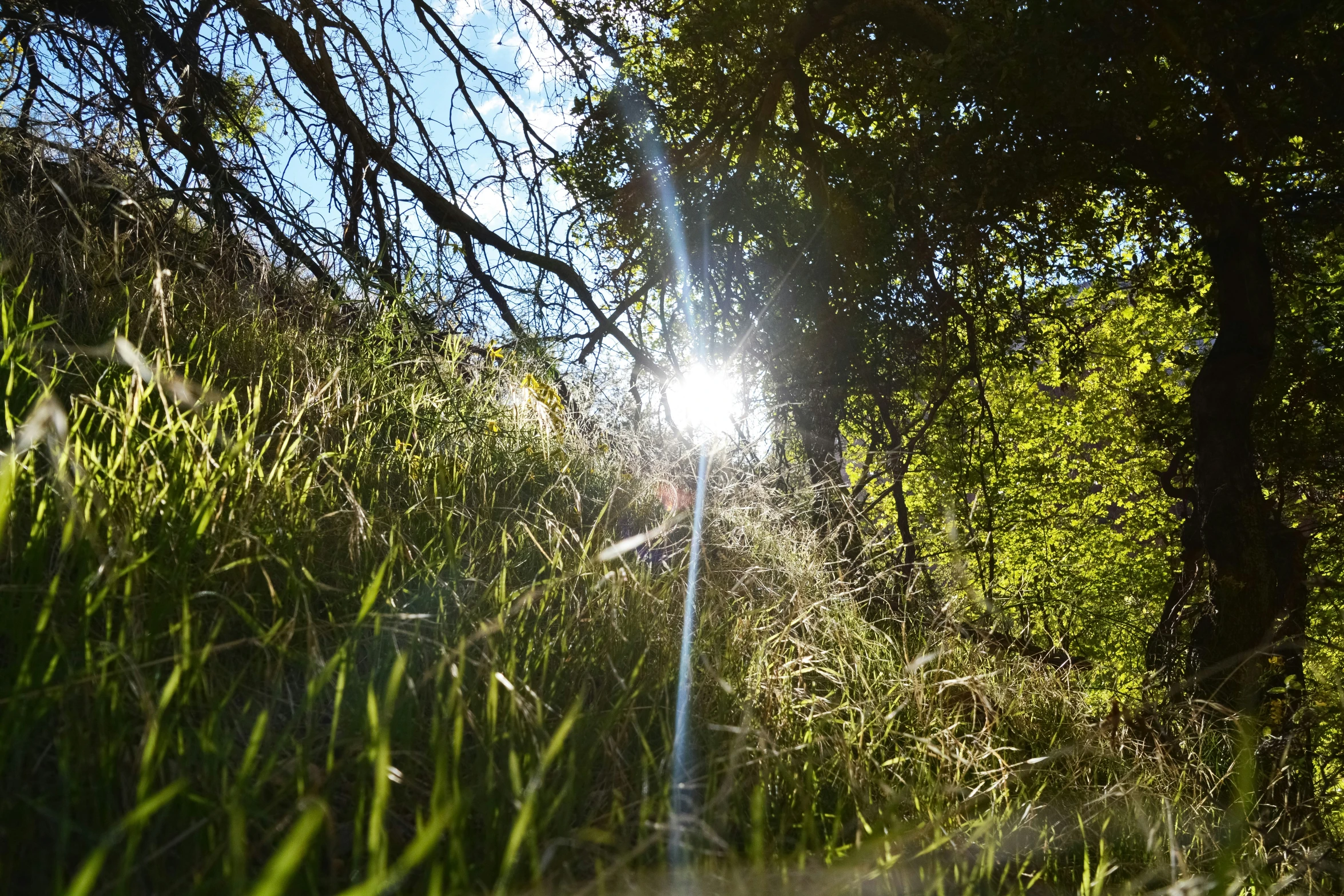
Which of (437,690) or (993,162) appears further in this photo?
(993,162)

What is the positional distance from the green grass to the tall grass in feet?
0.04

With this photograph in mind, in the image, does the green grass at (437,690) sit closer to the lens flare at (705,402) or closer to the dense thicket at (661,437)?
the dense thicket at (661,437)

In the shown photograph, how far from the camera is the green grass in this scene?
119 cm

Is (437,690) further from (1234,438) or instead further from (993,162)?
(1234,438)

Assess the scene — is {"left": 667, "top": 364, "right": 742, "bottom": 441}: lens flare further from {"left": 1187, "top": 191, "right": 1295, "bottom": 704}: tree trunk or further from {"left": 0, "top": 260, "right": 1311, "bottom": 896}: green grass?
{"left": 1187, "top": 191, "right": 1295, "bottom": 704}: tree trunk

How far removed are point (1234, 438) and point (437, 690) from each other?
452 cm

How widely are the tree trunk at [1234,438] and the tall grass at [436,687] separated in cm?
129

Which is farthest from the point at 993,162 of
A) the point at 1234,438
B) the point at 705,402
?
the point at 1234,438

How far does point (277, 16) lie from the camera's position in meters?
4.72

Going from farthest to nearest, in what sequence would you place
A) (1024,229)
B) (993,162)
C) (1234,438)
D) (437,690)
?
(1024,229) < (1234,438) < (993,162) < (437,690)

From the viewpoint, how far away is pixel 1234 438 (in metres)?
4.36

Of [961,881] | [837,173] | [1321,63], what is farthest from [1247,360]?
[961,881]

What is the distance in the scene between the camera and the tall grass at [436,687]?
1.19 meters

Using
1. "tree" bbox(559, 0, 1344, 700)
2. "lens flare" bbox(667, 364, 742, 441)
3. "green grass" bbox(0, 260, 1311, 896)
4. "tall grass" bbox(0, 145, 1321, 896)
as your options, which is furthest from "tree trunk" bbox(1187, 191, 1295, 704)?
"lens flare" bbox(667, 364, 742, 441)
